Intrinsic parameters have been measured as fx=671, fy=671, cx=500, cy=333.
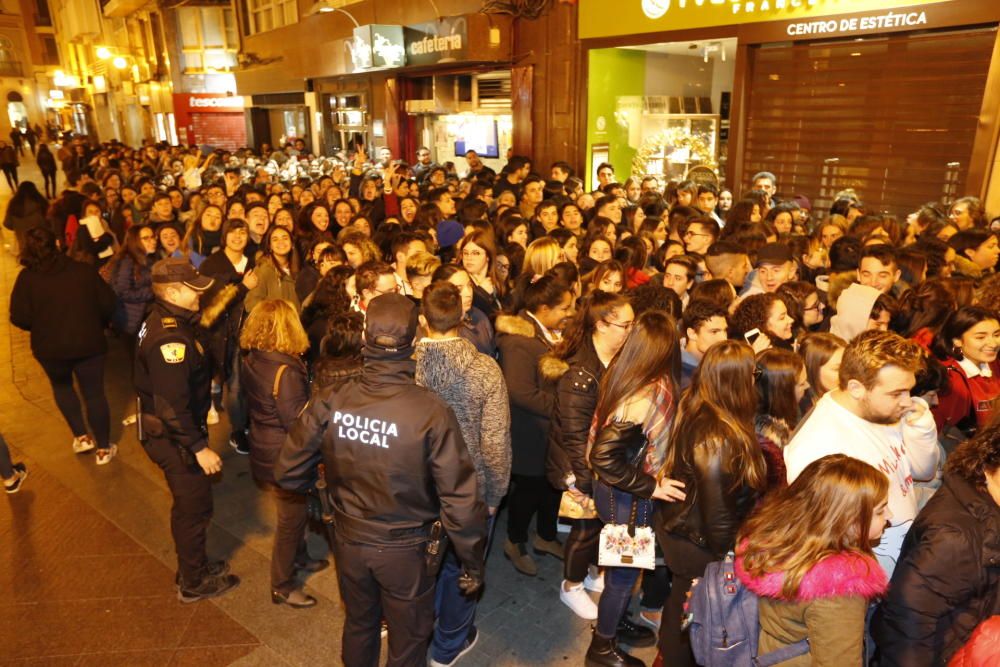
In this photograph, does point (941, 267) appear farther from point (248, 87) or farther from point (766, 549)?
point (248, 87)

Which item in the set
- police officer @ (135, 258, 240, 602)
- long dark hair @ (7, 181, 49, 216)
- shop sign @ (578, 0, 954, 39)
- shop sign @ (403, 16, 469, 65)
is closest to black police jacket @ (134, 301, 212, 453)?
police officer @ (135, 258, 240, 602)

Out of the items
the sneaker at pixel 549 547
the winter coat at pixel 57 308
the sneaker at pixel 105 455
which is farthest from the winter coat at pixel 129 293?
the sneaker at pixel 549 547

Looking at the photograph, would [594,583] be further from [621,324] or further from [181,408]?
[181,408]

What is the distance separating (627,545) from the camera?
10.8ft

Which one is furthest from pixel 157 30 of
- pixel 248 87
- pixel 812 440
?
pixel 812 440

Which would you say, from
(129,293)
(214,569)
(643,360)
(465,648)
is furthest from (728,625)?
(129,293)

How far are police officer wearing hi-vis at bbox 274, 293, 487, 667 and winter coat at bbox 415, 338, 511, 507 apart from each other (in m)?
0.50

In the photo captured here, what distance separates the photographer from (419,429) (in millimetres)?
2727

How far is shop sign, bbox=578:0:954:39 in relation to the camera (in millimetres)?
8633

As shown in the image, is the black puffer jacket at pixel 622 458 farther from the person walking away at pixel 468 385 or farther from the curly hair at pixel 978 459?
the curly hair at pixel 978 459

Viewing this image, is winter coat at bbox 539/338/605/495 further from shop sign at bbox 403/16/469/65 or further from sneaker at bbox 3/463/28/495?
shop sign at bbox 403/16/469/65

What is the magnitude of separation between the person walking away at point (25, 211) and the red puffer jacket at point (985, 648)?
1305cm

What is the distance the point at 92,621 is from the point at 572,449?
3.06 meters

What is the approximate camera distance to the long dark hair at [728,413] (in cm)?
274
